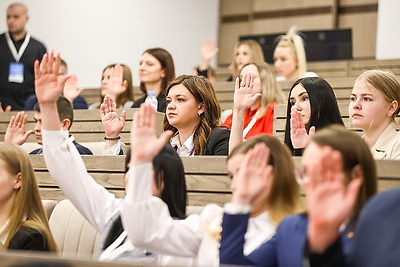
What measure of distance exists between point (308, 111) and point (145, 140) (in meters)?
1.39

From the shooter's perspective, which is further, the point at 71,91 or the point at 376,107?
the point at 71,91

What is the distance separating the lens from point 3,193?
2643mm

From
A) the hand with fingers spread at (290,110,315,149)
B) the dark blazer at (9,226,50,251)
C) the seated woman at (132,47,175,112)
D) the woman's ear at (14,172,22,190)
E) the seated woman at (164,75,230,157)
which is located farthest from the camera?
the seated woman at (132,47,175,112)

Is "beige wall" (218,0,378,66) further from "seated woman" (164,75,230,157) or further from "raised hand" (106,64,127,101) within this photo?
"seated woman" (164,75,230,157)

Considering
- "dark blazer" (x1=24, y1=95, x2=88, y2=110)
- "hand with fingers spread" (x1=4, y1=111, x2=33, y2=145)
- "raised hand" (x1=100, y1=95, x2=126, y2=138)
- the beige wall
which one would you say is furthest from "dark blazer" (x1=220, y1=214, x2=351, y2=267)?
the beige wall

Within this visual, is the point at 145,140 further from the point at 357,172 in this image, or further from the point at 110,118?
the point at 110,118

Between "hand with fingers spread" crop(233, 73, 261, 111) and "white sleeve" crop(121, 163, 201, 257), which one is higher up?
"hand with fingers spread" crop(233, 73, 261, 111)

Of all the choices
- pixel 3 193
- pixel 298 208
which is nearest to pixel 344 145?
pixel 298 208

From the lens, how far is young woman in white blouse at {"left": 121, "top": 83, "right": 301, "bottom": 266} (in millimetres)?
1970

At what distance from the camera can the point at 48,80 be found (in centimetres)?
239

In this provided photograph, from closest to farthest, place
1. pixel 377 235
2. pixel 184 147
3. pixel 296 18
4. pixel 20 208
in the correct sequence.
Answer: pixel 377 235 < pixel 20 208 < pixel 184 147 < pixel 296 18

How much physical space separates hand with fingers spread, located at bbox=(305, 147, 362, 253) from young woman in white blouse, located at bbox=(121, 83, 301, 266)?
0.28 metres

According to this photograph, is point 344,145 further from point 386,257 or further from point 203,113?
point 203,113

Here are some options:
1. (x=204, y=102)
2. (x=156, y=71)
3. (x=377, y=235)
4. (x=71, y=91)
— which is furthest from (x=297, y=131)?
(x=71, y=91)
